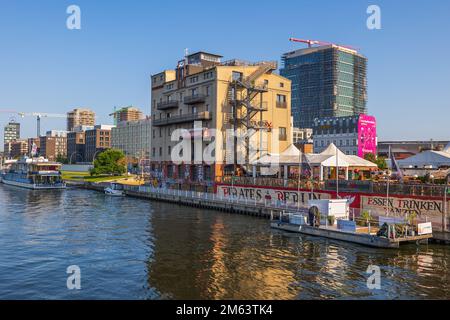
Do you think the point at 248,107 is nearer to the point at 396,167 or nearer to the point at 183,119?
the point at 183,119

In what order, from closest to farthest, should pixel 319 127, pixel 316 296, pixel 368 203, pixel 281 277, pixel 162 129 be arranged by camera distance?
pixel 316 296 → pixel 281 277 → pixel 368 203 → pixel 162 129 → pixel 319 127

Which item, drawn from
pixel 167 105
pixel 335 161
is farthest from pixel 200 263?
pixel 167 105

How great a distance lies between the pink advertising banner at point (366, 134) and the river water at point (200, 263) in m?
111

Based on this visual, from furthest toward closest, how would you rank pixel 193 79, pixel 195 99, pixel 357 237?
pixel 193 79, pixel 195 99, pixel 357 237

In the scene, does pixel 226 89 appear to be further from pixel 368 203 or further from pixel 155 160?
pixel 368 203

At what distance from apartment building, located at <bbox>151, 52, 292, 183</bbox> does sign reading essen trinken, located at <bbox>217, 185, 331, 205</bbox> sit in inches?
293

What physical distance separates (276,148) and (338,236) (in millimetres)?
42785

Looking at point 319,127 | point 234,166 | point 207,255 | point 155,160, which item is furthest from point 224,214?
point 319,127

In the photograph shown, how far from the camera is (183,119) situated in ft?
257

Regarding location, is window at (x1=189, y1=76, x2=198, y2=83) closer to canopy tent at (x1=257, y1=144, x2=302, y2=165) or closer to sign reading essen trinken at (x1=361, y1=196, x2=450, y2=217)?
canopy tent at (x1=257, y1=144, x2=302, y2=165)

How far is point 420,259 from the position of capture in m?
30.3

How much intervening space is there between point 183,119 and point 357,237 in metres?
49.6

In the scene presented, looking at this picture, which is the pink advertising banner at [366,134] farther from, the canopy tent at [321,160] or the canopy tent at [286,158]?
the canopy tent at [286,158]

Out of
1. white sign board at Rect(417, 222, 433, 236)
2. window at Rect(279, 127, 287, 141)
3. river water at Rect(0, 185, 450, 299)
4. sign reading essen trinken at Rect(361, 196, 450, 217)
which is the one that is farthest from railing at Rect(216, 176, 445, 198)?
window at Rect(279, 127, 287, 141)
